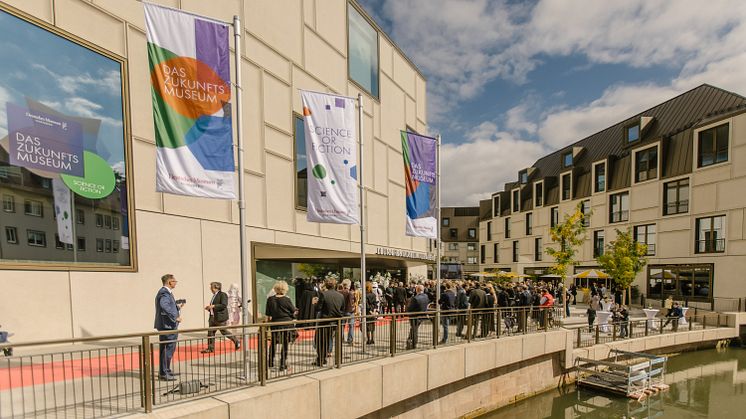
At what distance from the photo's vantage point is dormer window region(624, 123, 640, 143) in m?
31.4

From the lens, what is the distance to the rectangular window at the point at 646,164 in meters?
28.4

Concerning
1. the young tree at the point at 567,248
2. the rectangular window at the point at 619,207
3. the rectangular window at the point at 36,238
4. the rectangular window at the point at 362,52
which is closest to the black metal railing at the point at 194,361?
the rectangular window at the point at 36,238

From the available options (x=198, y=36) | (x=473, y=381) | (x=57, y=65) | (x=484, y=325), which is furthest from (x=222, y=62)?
(x=473, y=381)

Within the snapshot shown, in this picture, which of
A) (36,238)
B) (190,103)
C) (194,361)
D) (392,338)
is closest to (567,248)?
(392,338)

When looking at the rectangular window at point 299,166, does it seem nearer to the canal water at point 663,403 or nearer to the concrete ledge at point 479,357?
the concrete ledge at point 479,357

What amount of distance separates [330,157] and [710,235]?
28453 millimetres

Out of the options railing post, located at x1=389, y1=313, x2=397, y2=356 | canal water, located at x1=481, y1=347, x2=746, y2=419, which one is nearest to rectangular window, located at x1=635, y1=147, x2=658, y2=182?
canal water, located at x1=481, y1=347, x2=746, y2=419

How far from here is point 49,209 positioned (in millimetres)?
7840

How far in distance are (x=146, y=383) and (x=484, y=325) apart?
27.1ft

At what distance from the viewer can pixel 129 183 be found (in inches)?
359

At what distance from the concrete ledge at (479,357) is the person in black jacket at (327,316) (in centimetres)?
371

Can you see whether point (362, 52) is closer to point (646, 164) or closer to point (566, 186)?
point (646, 164)

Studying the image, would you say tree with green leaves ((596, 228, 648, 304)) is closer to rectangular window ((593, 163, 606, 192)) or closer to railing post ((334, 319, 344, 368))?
rectangular window ((593, 163, 606, 192))

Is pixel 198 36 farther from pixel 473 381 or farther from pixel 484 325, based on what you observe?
pixel 473 381
